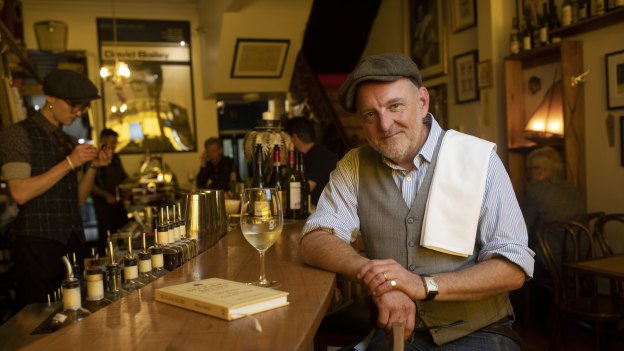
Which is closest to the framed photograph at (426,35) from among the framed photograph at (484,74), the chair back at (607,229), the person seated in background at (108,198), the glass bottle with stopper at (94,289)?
the framed photograph at (484,74)

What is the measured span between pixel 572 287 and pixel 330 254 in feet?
9.70

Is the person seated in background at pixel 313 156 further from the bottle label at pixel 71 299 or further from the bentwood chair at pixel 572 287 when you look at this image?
the bottle label at pixel 71 299

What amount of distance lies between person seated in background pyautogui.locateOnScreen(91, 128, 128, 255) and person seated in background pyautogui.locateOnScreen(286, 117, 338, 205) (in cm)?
279

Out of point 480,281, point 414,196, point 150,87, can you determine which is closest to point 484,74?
point 414,196

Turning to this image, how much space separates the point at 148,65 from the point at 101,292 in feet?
24.5

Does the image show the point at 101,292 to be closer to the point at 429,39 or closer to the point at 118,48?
the point at 429,39

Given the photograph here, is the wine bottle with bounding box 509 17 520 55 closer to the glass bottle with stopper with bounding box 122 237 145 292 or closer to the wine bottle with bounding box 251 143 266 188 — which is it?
the wine bottle with bounding box 251 143 266 188

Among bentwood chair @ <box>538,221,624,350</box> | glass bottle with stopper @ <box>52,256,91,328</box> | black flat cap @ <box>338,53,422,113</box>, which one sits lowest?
bentwood chair @ <box>538,221,624,350</box>

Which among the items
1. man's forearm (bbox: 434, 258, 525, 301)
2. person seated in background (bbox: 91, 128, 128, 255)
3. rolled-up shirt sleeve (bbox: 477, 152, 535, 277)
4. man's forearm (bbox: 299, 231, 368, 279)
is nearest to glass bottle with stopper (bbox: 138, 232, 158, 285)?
man's forearm (bbox: 299, 231, 368, 279)

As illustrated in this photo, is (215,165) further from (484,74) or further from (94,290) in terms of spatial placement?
(94,290)

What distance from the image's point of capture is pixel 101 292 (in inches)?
54.7

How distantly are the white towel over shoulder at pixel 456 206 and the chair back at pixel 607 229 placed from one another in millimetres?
2581

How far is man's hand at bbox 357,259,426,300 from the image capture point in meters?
1.46

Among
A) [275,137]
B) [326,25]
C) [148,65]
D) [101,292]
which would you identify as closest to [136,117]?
[148,65]
